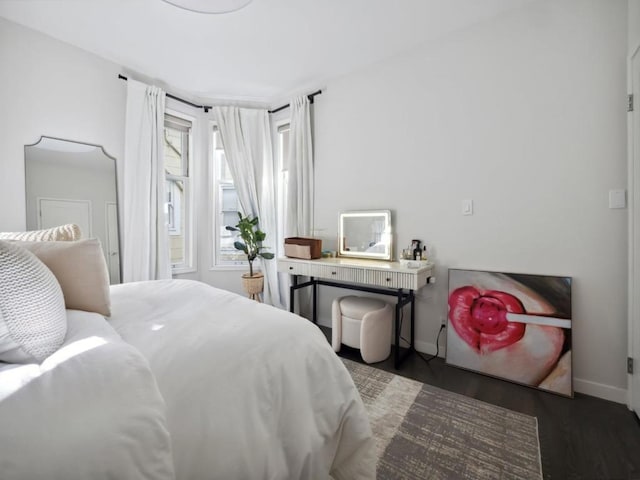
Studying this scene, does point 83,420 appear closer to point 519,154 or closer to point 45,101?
point 519,154

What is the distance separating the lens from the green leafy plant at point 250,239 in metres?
3.32

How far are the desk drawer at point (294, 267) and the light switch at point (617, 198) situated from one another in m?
2.21

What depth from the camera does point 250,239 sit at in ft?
11.0

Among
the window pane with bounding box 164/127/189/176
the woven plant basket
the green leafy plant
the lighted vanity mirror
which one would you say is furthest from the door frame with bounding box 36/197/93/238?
the lighted vanity mirror

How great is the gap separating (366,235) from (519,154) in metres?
1.36

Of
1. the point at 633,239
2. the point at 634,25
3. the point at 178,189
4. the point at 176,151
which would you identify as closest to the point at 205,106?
the point at 176,151

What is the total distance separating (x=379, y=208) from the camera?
2789 mm

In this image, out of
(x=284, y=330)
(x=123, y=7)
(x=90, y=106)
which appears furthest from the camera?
(x=90, y=106)

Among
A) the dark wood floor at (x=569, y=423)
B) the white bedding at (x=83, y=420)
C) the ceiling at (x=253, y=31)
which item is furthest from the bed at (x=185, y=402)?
the ceiling at (x=253, y=31)

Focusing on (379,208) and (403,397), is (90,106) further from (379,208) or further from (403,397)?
(403,397)

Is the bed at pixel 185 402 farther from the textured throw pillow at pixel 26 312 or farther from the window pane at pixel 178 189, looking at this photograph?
the window pane at pixel 178 189

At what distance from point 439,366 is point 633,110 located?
6.73 feet

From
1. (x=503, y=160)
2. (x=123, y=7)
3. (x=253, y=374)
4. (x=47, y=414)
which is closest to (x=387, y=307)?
(x=503, y=160)

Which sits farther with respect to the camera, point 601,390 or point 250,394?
point 601,390
